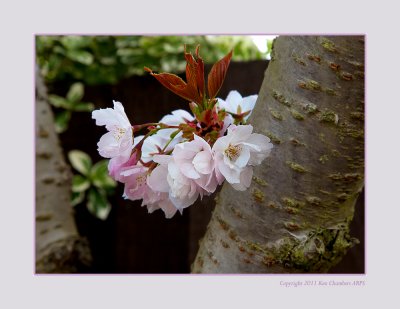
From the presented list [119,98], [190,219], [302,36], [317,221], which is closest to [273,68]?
[302,36]

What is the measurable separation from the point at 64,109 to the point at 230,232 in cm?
95

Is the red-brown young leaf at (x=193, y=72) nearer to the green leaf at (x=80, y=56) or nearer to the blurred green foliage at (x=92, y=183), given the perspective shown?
the blurred green foliage at (x=92, y=183)

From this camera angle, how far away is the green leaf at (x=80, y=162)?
1355 millimetres

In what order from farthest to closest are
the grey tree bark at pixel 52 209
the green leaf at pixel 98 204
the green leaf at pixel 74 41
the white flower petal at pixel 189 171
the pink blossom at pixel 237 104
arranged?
1. the green leaf at pixel 74 41
2. the green leaf at pixel 98 204
3. the grey tree bark at pixel 52 209
4. the pink blossom at pixel 237 104
5. the white flower petal at pixel 189 171

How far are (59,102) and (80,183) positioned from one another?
238mm

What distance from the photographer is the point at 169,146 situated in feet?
1.91

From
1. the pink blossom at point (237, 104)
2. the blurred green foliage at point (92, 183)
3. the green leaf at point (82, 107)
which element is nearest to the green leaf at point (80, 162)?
the blurred green foliage at point (92, 183)

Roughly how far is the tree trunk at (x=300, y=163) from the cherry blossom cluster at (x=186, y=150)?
0.16 ft

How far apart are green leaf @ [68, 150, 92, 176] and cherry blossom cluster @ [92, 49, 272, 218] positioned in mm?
801

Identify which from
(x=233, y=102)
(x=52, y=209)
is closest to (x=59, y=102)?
(x=52, y=209)

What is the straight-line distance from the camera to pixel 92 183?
1.36 meters

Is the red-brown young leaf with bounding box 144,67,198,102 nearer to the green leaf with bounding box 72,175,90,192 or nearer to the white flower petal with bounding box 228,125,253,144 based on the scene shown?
the white flower petal with bounding box 228,125,253,144

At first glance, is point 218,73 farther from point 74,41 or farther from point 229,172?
point 74,41

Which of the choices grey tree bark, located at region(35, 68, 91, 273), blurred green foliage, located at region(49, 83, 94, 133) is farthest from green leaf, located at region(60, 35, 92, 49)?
grey tree bark, located at region(35, 68, 91, 273)
